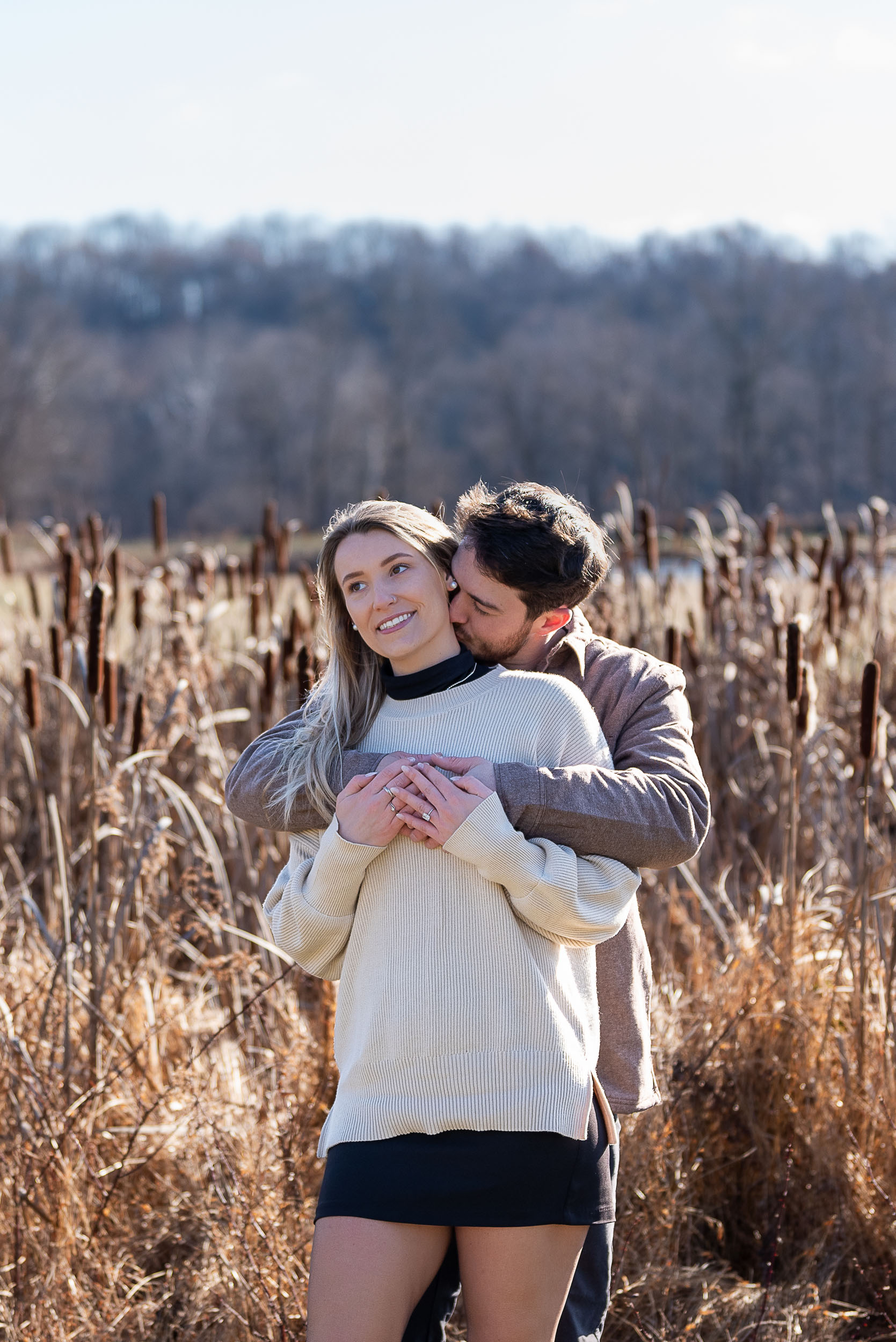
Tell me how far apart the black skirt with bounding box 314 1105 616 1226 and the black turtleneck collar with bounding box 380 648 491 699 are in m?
0.67

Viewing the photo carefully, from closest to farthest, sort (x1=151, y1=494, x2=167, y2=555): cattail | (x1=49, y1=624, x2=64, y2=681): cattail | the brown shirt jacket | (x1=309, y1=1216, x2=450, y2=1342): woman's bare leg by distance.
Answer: (x1=309, y1=1216, x2=450, y2=1342): woman's bare leg < the brown shirt jacket < (x1=49, y1=624, x2=64, y2=681): cattail < (x1=151, y1=494, x2=167, y2=555): cattail

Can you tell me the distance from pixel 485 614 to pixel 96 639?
884mm

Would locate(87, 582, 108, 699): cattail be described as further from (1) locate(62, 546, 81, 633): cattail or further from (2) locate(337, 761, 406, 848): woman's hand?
(2) locate(337, 761, 406, 848): woman's hand

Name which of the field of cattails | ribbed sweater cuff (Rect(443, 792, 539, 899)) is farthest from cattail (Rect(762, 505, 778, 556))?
ribbed sweater cuff (Rect(443, 792, 539, 899))

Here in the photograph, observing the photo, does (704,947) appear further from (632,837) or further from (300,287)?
(300,287)

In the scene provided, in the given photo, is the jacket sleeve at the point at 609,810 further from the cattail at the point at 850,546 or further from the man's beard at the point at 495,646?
the cattail at the point at 850,546

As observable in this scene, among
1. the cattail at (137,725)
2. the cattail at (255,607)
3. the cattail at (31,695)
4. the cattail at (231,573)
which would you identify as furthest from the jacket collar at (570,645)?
the cattail at (231,573)

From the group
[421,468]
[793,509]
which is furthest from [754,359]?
[421,468]

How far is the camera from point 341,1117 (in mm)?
1724

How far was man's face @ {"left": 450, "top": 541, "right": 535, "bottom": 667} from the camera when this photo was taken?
1.92 metres

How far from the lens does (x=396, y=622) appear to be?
6.06 feet

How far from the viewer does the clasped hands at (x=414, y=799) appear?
1.65 metres

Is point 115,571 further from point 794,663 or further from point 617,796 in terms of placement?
point 617,796

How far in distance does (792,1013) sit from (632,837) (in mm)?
1270
